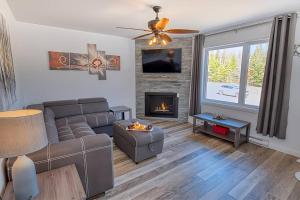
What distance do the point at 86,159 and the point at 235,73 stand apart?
3600 mm

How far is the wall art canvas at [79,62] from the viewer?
153 inches

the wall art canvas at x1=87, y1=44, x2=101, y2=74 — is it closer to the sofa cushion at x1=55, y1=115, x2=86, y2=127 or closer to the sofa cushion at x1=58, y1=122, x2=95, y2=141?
the sofa cushion at x1=55, y1=115, x2=86, y2=127

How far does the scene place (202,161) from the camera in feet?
9.07

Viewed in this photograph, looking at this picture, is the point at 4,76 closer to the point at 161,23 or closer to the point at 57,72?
the point at 161,23

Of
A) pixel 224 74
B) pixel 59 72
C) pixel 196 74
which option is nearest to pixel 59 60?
pixel 59 72

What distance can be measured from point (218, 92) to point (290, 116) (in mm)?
1575

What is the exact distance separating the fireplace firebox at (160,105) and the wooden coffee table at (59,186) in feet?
12.1

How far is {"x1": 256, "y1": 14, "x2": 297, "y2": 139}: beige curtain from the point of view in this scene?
9.17 ft

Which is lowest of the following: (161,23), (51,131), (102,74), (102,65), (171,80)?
(51,131)

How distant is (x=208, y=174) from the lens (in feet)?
7.95

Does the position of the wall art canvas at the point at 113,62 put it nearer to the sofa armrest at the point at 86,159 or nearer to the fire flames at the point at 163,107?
the fire flames at the point at 163,107

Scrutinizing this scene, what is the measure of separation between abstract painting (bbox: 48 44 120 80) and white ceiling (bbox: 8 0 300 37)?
0.67m

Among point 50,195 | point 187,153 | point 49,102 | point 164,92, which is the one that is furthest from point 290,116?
point 49,102

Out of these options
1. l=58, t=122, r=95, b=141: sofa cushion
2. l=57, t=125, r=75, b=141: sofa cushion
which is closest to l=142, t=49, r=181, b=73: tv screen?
l=58, t=122, r=95, b=141: sofa cushion
